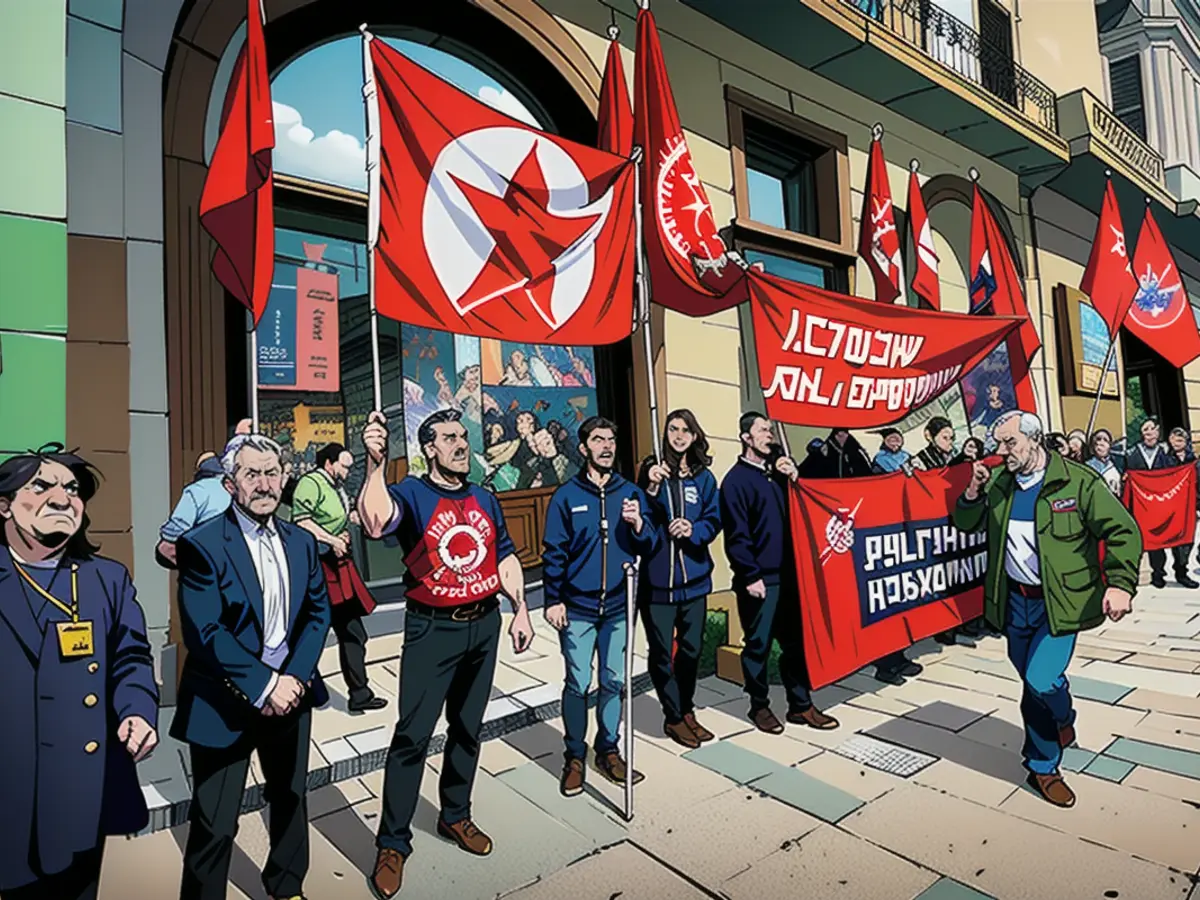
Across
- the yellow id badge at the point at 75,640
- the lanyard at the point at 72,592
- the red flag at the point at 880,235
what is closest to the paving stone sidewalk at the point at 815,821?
the yellow id badge at the point at 75,640

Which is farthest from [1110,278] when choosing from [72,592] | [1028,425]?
[72,592]

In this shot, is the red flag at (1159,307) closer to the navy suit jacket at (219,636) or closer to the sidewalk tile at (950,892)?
the sidewalk tile at (950,892)

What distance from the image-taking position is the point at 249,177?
321cm

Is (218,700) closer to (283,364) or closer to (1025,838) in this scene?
(1025,838)

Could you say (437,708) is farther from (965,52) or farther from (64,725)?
(965,52)

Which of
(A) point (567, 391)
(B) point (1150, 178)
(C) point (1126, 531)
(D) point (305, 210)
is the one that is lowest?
(C) point (1126, 531)

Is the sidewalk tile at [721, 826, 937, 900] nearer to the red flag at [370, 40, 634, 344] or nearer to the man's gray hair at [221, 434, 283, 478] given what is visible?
the man's gray hair at [221, 434, 283, 478]

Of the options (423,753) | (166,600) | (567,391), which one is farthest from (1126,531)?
(166,600)

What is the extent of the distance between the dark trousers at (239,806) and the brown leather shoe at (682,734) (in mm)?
2242

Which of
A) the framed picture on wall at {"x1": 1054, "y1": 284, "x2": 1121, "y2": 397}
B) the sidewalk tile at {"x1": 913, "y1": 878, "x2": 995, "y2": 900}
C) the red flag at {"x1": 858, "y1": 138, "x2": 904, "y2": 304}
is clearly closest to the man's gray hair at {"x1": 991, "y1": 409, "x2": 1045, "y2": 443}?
the sidewalk tile at {"x1": 913, "y1": 878, "x2": 995, "y2": 900}

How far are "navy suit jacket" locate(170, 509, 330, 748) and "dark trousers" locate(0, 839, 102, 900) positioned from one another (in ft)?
1.28

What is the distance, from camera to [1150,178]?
12.2m

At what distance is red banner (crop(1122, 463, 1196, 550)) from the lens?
26.1 feet

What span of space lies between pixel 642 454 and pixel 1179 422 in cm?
1453
